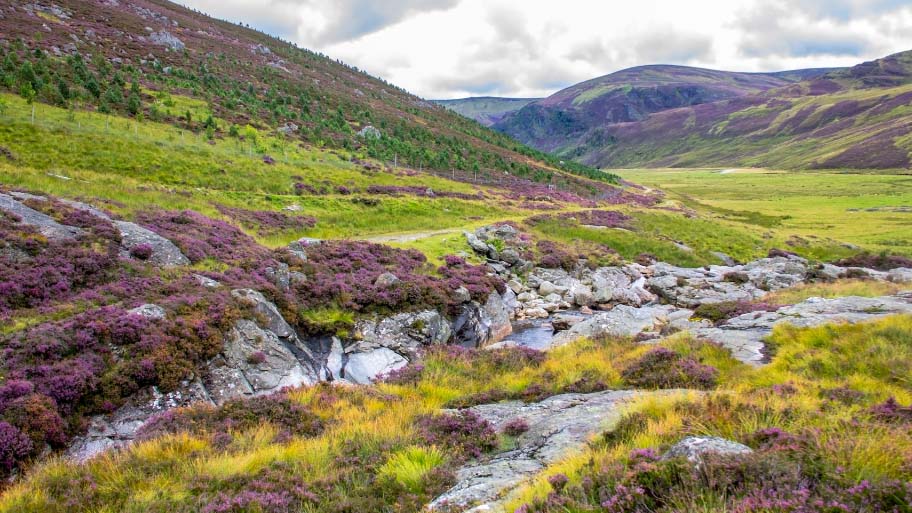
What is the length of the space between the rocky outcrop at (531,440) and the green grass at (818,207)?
5046 centimetres

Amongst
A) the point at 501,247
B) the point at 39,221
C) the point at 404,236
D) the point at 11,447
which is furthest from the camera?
the point at 501,247

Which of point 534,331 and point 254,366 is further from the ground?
point 254,366

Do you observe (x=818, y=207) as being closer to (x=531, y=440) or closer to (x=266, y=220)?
(x=266, y=220)

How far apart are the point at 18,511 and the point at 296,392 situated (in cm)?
534

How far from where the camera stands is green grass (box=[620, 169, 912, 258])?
5206cm

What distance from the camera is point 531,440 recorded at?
759cm

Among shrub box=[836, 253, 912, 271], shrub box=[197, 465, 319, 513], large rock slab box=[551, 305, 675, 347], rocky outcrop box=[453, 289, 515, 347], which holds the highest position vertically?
shrub box=[197, 465, 319, 513]

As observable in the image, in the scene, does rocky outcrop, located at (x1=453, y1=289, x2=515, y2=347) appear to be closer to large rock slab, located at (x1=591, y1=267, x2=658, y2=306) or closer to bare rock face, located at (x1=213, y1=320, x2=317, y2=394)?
large rock slab, located at (x1=591, y1=267, x2=658, y2=306)

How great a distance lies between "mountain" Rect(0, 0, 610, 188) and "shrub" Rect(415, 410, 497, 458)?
49769mm

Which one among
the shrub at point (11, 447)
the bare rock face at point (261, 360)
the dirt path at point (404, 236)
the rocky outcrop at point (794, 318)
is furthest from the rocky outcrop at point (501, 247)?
the shrub at point (11, 447)

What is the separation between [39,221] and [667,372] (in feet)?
70.5

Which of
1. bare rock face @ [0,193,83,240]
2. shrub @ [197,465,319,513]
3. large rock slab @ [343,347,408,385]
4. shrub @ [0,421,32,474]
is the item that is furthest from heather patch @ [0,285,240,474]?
shrub @ [197,465,319,513]

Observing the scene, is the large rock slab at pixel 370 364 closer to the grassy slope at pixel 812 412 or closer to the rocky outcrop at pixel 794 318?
the rocky outcrop at pixel 794 318

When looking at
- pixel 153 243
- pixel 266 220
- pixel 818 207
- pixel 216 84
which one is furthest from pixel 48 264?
pixel 818 207
